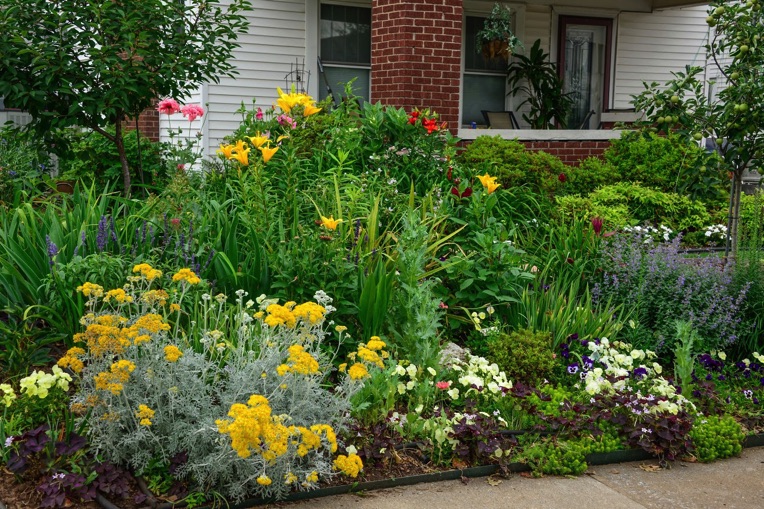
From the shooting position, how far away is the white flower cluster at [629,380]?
518cm

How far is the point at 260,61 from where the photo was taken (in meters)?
12.3

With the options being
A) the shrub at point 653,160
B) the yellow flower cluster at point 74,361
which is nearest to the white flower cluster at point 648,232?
the shrub at point 653,160

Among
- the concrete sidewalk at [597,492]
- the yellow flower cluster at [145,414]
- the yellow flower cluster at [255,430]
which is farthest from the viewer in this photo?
the concrete sidewalk at [597,492]

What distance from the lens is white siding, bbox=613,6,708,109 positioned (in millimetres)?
14656

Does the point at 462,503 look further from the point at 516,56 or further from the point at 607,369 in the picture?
the point at 516,56

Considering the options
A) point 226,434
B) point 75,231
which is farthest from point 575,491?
point 75,231

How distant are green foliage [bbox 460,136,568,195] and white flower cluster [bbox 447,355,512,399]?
402 cm

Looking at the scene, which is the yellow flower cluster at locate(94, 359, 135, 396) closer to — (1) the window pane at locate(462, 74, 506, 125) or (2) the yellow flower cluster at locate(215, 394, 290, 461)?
(2) the yellow flower cluster at locate(215, 394, 290, 461)

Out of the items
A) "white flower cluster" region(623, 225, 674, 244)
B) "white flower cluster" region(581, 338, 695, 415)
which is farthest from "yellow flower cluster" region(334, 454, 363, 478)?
"white flower cluster" region(623, 225, 674, 244)

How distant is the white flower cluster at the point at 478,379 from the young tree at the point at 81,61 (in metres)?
4.05

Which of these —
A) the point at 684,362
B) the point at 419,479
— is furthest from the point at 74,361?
the point at 684,362

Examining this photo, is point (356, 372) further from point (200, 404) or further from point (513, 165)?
point (513, 165)

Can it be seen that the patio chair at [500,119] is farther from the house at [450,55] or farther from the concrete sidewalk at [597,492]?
the concrete sidewalk at [597,492]

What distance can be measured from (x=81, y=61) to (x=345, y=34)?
18.6 feet
